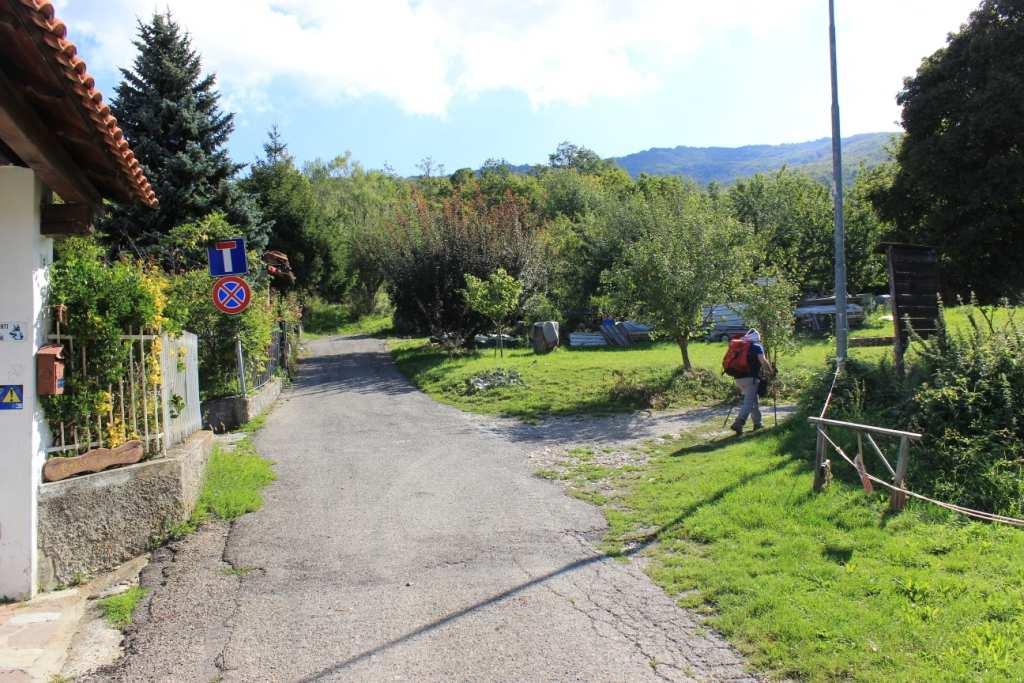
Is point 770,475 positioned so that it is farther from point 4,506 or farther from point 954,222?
point 954,222

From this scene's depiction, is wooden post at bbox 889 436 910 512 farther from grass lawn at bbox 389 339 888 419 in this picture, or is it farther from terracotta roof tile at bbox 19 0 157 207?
grass lawn at bbox 389 339 888 419

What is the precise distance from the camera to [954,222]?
2089 cm

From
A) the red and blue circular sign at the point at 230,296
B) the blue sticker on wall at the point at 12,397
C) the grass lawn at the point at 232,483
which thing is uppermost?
the red and blue circular sign at the point at 230,296

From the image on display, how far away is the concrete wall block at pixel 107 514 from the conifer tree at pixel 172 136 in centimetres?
1503

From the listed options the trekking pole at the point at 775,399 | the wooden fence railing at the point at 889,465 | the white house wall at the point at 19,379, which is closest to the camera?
the white house wall at the point at 19,379

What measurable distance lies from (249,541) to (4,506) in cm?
196

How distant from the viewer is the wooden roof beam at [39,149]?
5.09 meters

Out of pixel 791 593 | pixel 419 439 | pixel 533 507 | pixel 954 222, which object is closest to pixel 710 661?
pixel 791 593

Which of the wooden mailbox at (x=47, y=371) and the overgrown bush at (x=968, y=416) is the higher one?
the wooden mailbox at (x=47, y=371)

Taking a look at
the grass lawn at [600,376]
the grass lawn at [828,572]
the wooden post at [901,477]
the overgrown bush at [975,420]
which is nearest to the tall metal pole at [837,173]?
the grass lawn at [600,376]

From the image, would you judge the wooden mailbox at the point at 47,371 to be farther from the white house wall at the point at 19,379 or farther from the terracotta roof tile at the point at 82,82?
the terracotta roof tile at the point at 82,82

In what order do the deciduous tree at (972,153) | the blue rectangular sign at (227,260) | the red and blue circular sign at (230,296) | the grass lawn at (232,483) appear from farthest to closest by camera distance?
the deciduous tree at (972,153), the blue rectangular sign at (227,260), the red and blue circular sign at (230,296), the grass lawn at (232,483)

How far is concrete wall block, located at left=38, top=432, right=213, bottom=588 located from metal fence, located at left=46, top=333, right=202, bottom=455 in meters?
0.28

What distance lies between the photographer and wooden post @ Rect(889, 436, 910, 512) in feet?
21.0
